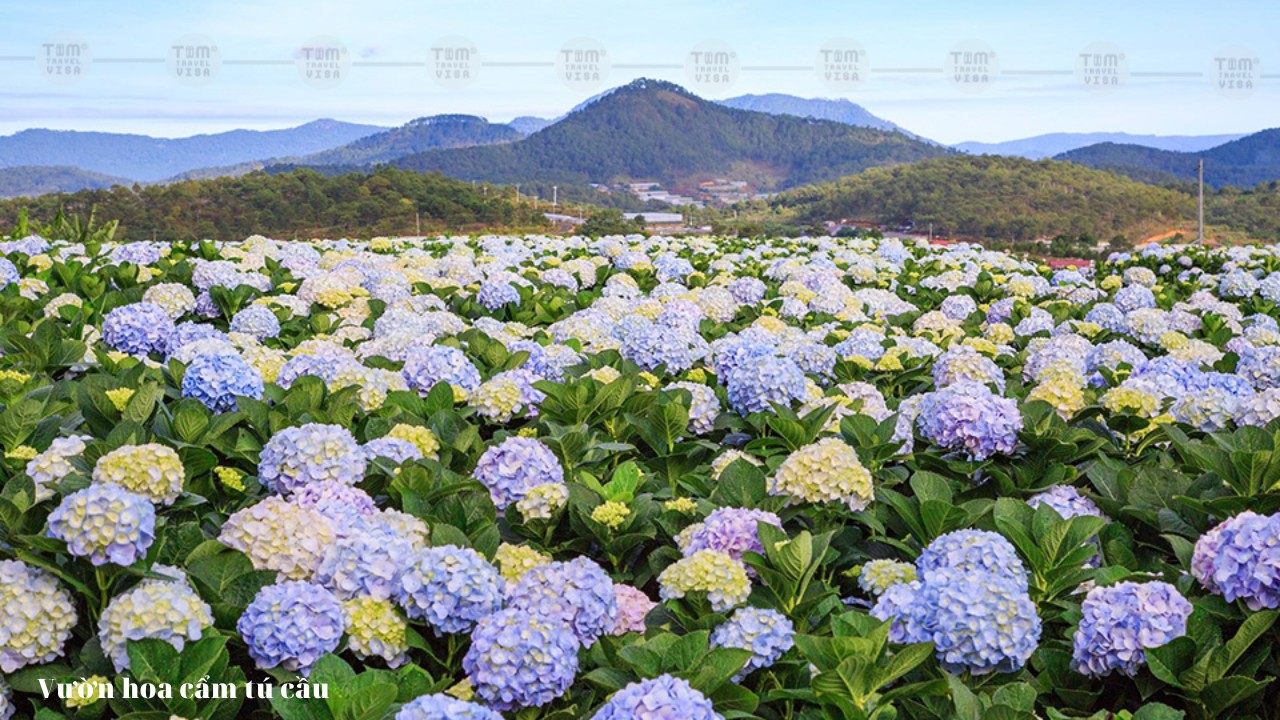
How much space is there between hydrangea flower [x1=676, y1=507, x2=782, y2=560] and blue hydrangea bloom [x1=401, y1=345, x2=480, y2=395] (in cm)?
144

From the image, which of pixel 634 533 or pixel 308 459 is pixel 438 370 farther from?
pixel 634 533

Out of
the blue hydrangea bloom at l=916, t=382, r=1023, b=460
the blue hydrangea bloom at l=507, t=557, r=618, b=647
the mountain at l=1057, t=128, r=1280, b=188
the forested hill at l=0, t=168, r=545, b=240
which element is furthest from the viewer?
the mountain at l=1057, t=128, r=1280, b=188

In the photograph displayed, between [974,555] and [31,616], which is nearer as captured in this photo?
[31,616]

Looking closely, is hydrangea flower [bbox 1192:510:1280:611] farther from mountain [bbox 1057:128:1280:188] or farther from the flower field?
mountain [bbox 1057:128:1280:188]

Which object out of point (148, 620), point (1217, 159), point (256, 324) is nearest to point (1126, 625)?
point (148, 620)

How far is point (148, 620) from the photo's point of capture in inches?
79.1

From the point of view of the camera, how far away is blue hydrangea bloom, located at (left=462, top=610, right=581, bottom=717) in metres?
2.02

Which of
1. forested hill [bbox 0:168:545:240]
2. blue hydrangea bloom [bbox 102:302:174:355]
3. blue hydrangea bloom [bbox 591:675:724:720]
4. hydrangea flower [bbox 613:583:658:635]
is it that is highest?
forested hill [bbox 0:168:545:240]

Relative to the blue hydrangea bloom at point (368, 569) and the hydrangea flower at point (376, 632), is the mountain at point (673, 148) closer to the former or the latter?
the blue hydrangea bloom at point (368, 569)

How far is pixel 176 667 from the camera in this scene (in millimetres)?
1991

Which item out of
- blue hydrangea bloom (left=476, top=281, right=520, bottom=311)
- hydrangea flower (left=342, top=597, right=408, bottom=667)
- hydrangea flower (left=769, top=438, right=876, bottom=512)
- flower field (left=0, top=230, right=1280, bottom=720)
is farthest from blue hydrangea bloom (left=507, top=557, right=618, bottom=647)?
blue hydrangea bloom (left=476, top=281, right=520, bottom=311)

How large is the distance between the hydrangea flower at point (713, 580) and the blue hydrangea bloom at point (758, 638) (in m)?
0.10

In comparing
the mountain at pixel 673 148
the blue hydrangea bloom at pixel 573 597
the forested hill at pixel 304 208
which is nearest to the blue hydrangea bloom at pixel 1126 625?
the blue hydrangea bloom at pixel 573 597

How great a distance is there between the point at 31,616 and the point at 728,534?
147cm
